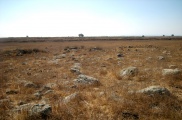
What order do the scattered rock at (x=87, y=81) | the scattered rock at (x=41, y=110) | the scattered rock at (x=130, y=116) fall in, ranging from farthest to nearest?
the scattered rock at (x=87, y=81)
the scattered rock at (x=41, y=110)
the scattered rock at (x=130, y=116)

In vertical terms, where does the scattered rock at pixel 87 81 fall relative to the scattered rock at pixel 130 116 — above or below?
above

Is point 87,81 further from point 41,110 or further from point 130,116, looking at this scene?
point 130,116

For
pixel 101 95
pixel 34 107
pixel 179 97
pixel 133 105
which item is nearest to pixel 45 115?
pixel 34 107

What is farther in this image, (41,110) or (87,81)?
(87,81)

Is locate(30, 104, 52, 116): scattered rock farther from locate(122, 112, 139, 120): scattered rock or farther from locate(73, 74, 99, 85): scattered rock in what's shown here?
locate(73, 74, 99, 85): scattered rock

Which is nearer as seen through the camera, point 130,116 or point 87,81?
point 130,116

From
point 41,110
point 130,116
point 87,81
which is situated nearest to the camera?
point 130,116

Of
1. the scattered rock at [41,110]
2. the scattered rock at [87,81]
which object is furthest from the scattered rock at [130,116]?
the scattered rock at [87,81]

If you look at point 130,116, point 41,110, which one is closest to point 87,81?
point 41,110

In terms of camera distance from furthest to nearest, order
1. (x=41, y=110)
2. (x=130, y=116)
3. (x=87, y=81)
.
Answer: (x=87, y=81) < (x=41, y=110) < (x=130, y=116)

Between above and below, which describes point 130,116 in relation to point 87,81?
below

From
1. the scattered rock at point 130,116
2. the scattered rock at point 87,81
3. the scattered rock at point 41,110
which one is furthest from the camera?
the scattered rock at point 87,81

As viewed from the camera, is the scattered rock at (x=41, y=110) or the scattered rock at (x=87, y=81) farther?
the scattered rock at (x=87, y=81)

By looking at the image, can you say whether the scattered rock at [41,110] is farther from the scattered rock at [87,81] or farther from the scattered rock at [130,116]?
the scattered rock at [87,81]
